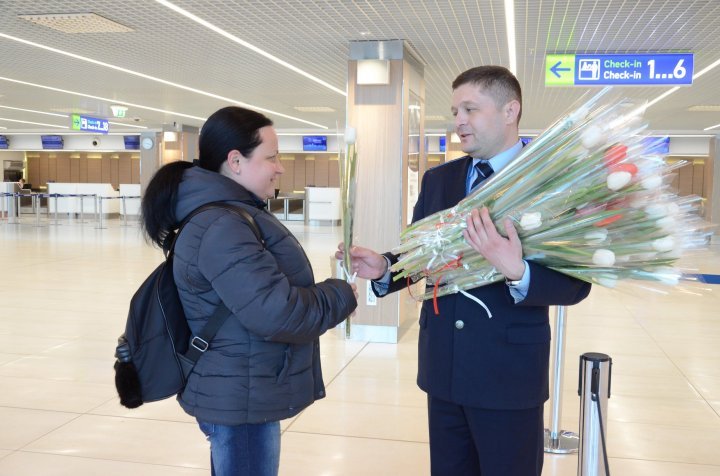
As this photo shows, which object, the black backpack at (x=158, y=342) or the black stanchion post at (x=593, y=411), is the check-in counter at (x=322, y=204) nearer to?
the black stanchion post at (x=593, y=411)

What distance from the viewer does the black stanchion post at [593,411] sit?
6.19ft

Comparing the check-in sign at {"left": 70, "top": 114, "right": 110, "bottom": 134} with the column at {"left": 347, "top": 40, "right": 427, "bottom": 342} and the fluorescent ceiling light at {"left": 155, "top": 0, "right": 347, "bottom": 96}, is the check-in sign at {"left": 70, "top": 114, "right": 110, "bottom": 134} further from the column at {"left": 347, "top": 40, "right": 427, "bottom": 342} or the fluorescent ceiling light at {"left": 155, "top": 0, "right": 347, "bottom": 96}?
the column at {"left": 347, "top": 40, "right": 427, "bottom": 342}

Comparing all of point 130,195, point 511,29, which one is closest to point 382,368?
point 511,29

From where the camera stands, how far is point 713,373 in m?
4.89

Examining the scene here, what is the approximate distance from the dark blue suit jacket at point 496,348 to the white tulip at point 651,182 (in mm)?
293

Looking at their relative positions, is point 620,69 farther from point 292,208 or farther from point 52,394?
point 292,208

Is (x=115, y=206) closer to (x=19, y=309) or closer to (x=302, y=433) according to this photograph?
(x=19, y=309)

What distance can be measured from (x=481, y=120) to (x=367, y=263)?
0.50 metres

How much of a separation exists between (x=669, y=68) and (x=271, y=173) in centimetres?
598

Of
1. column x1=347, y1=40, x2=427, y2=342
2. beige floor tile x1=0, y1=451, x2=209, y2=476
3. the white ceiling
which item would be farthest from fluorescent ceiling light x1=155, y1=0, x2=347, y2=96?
beige floor tile x1=0, y1=451, x2=209, y2=476

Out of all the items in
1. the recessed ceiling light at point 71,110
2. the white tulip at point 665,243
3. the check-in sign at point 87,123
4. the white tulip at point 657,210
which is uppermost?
the recessed ceiling light at point 71,110

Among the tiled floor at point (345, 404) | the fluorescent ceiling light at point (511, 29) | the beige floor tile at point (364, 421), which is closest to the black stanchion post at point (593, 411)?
the tiled floor at point (345, 404)

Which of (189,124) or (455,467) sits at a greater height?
(189,124)

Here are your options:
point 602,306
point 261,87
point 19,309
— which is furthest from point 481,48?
point 19,309
